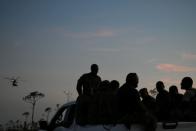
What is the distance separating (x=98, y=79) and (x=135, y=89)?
3148 mm

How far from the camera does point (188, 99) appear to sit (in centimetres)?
835

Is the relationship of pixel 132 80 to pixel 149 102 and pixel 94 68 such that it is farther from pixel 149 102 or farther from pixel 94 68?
pixel 94 68

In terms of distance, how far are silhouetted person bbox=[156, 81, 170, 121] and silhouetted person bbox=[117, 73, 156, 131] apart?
52.1 inches

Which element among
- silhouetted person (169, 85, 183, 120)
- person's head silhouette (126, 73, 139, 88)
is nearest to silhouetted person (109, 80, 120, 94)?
silhouetted person (169, 85, 183, 120)

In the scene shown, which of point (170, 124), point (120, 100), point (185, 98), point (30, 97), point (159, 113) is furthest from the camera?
point (30, 97)

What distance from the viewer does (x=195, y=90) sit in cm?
846

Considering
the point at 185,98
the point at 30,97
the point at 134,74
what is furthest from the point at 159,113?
the point at 30,97

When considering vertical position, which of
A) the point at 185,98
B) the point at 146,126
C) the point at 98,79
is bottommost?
the point at 146,126

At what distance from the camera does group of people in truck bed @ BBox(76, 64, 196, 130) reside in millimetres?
7547

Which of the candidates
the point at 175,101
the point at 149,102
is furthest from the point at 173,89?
the point at 149,102

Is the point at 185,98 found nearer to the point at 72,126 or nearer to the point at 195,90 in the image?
the point at 195,90

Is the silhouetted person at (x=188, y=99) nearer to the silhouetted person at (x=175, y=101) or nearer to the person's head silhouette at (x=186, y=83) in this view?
the person's head silhouette at (x=186, y=83)

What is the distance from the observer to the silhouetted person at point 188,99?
7744mm

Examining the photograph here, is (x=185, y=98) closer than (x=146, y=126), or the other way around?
(x=146, y=126)
